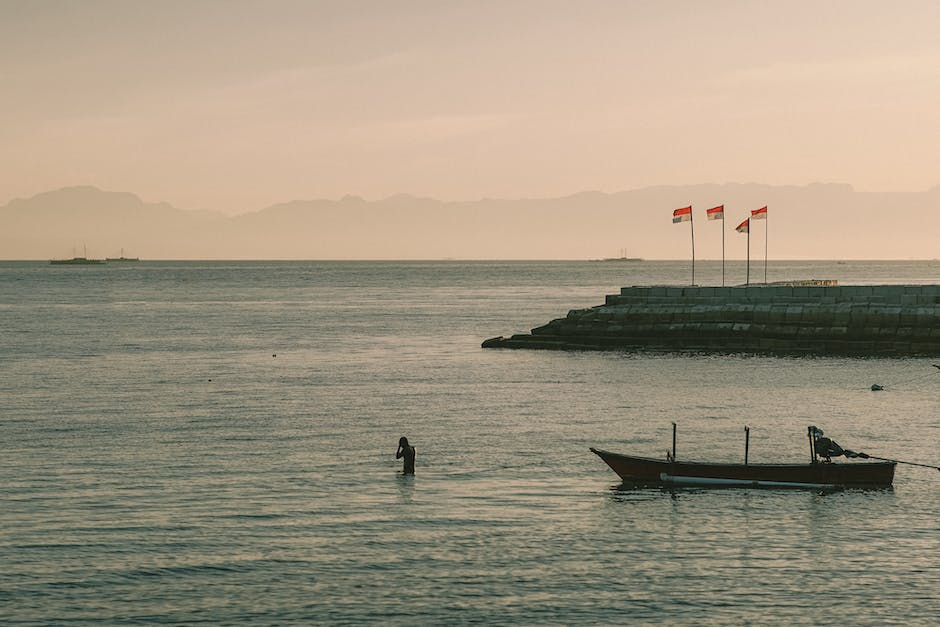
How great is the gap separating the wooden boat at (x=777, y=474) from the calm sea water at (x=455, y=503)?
78 cm

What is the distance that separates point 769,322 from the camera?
80.9 meters

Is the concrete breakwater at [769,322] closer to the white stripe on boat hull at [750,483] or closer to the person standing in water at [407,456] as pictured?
the white stripe on boat hull at [750,483]

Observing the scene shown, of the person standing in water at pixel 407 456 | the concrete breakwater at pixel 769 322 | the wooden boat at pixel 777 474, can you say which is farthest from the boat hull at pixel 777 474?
the concrete breakwater at pixel 769 322

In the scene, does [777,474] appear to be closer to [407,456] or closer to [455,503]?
[455,503]

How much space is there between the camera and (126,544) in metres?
30.1

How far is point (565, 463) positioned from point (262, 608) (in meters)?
17.9

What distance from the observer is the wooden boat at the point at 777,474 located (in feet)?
121

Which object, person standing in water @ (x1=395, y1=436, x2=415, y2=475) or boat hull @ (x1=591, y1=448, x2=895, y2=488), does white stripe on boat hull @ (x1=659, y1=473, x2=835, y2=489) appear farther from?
person standing in water @ (x1=395, y1=436, x2=415, y2=475)

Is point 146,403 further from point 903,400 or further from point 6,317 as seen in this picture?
point 6,317

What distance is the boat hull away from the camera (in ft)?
121

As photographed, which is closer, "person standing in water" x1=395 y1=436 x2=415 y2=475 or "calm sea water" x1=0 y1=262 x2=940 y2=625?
"calm sea water" x1=0 y1=262 x2=940 y2=625

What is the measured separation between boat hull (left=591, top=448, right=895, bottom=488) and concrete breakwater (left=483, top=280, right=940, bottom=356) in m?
41.3

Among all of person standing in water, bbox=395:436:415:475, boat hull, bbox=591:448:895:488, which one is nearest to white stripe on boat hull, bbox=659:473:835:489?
boat hull, bbox=591:448:895:488

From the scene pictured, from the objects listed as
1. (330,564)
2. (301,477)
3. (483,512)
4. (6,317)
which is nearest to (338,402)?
(301,477)
